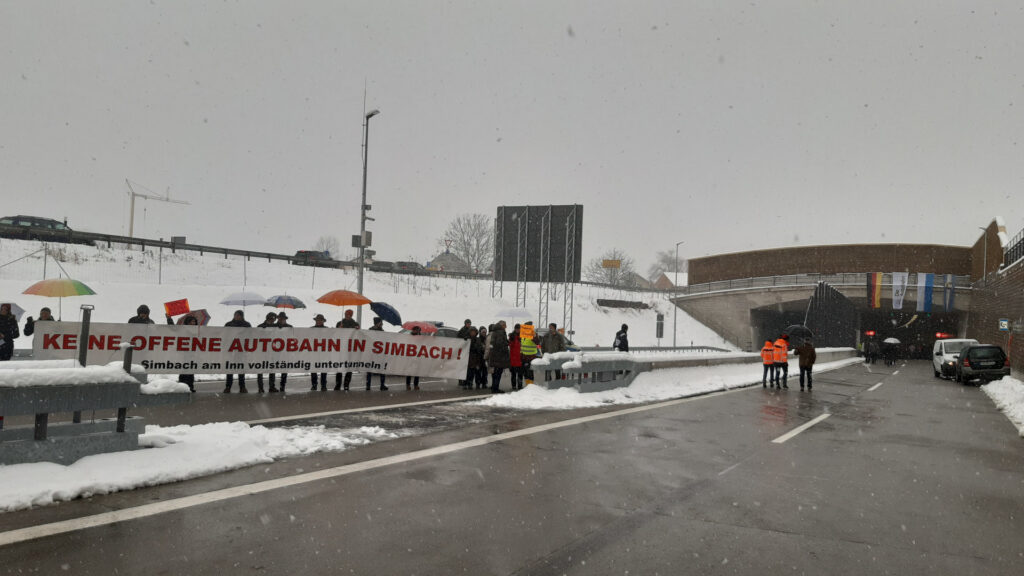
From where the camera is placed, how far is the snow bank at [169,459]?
5535mm

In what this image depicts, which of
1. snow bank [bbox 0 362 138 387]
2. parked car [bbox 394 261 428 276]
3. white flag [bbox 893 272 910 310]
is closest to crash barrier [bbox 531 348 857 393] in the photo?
snow bank [bbox 0 362 138 387]

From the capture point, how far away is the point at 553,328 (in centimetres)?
1811

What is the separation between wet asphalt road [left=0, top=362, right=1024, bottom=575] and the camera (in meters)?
4.39


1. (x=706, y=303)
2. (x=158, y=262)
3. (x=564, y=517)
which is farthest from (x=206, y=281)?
(x=706, y=303)

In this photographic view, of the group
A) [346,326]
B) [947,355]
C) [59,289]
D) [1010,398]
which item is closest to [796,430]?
[346,326]

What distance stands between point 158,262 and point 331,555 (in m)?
42.5

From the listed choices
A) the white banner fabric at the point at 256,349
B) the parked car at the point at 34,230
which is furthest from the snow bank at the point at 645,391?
the parked car at the point at 34,230

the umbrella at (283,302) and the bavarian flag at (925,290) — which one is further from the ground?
the bavarian flag at (925,290)

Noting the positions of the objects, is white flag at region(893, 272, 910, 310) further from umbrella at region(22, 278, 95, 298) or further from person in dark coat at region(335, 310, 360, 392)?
umbrella at region(22, 278, 95, 298)

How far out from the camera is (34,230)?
37.9 meters

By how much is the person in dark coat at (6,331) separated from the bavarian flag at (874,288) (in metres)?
62.3

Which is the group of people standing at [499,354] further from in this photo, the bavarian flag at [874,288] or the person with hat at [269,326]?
the bavarian flag at [874,288]

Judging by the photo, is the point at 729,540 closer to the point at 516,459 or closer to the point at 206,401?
the point at 516,459

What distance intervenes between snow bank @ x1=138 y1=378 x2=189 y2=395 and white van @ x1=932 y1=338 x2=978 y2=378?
2995cm
